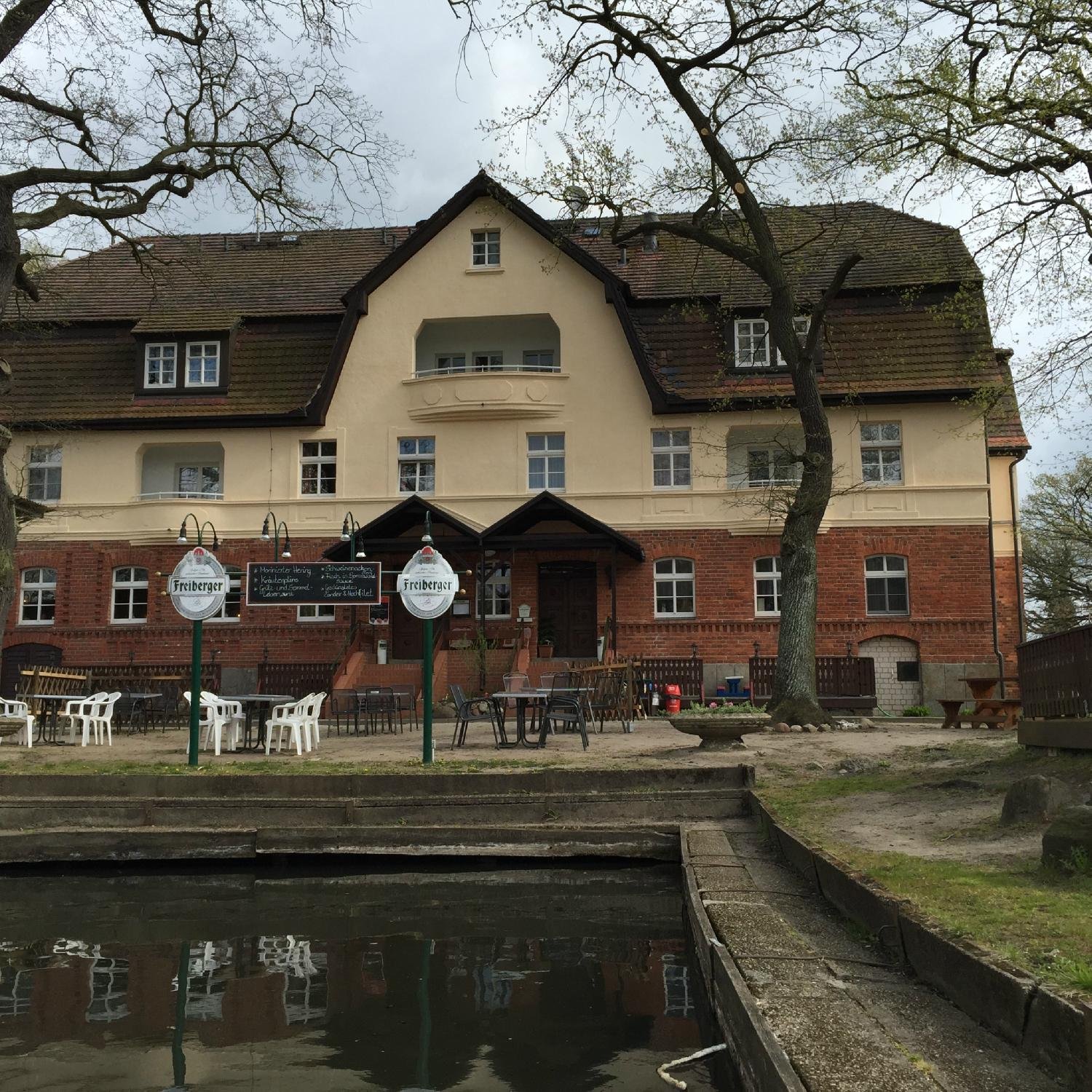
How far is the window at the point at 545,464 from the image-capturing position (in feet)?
87.7

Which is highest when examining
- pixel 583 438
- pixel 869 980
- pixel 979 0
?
pixel 979 0

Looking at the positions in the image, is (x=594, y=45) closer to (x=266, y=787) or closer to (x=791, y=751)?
(x=791, y=751)

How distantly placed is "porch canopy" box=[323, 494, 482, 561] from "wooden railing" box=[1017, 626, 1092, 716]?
1426 centimetres

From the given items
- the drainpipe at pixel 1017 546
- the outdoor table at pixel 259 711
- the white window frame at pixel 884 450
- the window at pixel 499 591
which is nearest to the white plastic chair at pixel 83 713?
the outdoor table at pixel 259 711

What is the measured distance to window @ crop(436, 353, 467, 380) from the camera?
28406 millimetres

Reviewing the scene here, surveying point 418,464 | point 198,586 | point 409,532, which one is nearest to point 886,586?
point 409,532

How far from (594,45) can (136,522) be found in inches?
603

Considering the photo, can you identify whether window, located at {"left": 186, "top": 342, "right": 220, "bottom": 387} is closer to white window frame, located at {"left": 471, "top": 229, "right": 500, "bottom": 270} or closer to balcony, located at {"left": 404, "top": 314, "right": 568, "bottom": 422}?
balcony, located at {"left": 404, "top": 314, "right": 568, "bottom": 422}

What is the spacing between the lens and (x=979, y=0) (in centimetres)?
1545

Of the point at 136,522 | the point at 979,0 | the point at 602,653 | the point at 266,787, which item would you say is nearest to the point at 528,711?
the point at 602,653

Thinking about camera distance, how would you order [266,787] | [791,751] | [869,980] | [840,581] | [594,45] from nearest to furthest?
[869,980], [266,787], [791,751], [594,45], [840,581]

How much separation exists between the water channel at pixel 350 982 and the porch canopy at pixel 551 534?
13461mm

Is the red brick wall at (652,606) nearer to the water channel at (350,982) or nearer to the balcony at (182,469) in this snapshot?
the balcony at (182,469)

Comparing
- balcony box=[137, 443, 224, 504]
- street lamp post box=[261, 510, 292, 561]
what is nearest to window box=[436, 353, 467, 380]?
street lamp post box=[261, 510, 292, 561]
